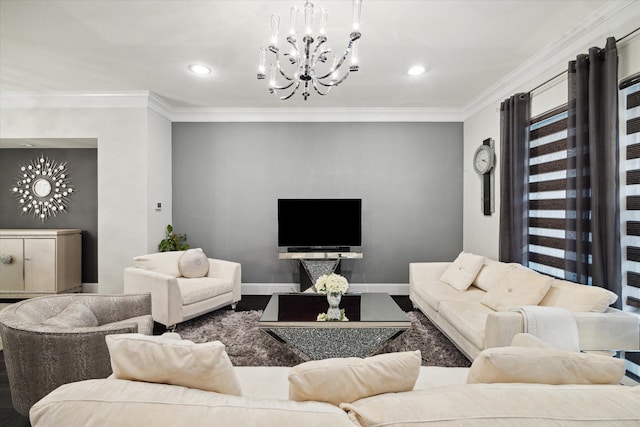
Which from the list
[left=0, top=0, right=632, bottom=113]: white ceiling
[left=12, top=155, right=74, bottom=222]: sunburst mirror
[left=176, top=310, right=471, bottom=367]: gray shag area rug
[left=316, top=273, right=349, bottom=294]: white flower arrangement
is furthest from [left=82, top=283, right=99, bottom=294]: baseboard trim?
[left=316, top=273, right=349, bottom=294]: white flower arrangement

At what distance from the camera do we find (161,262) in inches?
150

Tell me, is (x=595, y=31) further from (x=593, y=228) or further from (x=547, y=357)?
(x=547, y=357)

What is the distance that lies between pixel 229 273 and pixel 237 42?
2619 millimetres

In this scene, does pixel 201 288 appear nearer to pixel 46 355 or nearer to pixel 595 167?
pixel 46 355

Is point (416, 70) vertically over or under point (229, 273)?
over

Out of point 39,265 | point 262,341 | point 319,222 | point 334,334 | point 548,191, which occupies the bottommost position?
point 262,341

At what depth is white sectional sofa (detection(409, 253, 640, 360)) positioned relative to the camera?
204cm

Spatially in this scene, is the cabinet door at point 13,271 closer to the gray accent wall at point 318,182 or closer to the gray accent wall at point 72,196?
the gray accent wall at point 72,196

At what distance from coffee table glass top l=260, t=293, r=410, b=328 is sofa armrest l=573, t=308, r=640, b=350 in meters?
1.12

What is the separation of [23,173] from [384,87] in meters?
5.45

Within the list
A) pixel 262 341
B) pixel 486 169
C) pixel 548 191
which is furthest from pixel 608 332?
pixel 262 341

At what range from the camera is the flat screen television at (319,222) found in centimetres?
450

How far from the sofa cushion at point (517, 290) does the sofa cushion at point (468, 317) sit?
0.11 m

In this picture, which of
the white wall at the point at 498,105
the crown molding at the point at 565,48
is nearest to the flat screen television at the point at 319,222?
the white wall at the point at 498,105
